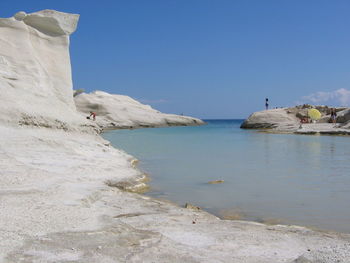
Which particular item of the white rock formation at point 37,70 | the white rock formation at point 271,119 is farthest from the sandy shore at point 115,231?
the white rock formation at point 271,119

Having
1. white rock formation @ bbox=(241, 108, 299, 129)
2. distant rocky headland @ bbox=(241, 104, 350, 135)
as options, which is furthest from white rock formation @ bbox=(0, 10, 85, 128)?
white rock formation @ bbox=(241, 108, 299, 129)

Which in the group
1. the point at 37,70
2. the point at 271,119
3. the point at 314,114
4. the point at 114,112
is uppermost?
the point at 37,70

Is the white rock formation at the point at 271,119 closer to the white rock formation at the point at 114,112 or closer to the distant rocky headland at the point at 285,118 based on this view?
the distant rocky headland at the point at 285,118

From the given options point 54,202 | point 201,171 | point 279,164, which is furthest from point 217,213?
point 279,164

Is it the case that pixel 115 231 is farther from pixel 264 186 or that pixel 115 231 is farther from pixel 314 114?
pixel 314 114

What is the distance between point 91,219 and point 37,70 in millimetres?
10658

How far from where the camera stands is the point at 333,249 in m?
4.23

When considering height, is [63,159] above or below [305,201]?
above

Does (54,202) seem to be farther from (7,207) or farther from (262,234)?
(262,234)

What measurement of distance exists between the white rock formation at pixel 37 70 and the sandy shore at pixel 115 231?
12.9ft

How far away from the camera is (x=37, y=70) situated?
47.7 feet

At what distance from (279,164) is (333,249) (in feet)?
33.5

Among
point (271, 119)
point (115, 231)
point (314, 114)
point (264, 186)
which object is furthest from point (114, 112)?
point (115, 231)

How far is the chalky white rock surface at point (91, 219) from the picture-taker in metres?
4.07
